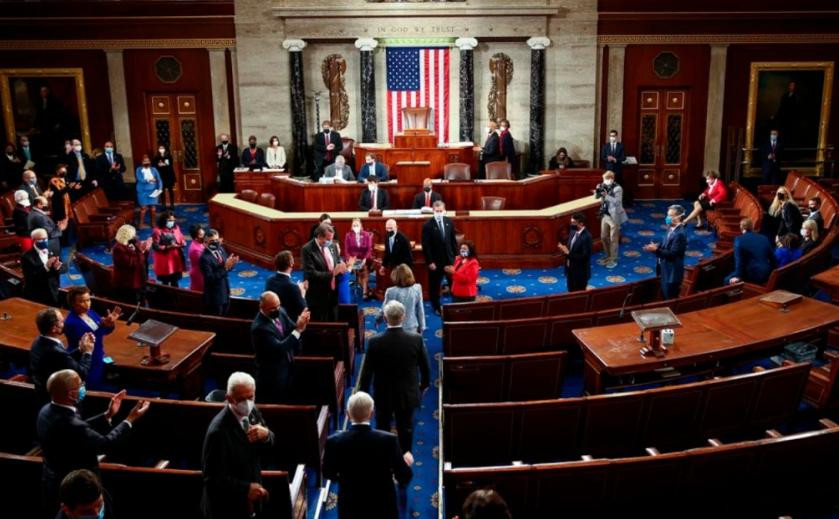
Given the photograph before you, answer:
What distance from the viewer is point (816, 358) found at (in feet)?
24.3

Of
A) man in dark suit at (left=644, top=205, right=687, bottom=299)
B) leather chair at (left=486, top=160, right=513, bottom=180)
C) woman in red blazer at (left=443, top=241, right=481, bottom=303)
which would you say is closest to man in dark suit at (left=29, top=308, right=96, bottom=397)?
woman in red blazer at (left=443, top=241, right=481, bottom=303)

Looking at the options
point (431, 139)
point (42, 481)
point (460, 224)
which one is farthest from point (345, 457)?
point (431, 139)

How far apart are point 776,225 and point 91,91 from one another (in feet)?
45.7

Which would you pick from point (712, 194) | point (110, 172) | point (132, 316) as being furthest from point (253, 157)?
point (132, 316)

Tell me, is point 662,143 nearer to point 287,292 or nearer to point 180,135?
point 180,135

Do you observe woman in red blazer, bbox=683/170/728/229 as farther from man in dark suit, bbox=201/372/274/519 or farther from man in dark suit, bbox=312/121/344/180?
man in dark suit, bbox=201/372/274/519

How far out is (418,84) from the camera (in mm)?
17109

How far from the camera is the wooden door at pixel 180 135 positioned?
56.3ft

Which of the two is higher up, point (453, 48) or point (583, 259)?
point (453, 48)

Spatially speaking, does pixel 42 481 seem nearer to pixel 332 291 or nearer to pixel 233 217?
pixel 332 291

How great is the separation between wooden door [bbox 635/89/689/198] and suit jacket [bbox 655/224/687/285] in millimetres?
9326

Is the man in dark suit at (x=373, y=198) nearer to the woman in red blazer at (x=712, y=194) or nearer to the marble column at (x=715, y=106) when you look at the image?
the woman in red blazer at (x=712, y=194)

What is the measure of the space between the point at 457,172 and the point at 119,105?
7.91 metres

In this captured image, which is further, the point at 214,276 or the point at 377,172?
the point at 377,172
